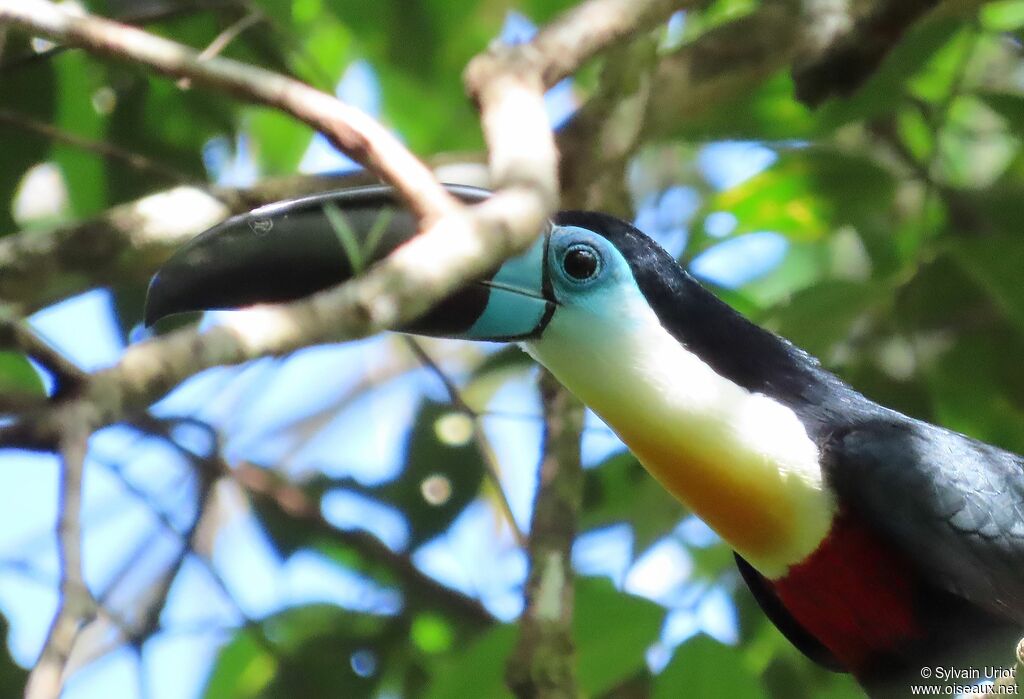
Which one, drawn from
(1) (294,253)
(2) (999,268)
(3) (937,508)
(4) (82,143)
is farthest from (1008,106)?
(4) (82,143)

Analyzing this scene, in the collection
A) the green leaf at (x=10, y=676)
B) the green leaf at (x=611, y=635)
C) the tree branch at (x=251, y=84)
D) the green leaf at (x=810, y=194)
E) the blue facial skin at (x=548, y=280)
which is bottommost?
the green leaf at (x=810, y=194)

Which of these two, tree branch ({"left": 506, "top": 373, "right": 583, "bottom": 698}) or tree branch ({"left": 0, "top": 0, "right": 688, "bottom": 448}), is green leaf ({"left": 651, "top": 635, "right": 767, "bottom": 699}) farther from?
tree branch ({"left": 0, "top": 0, "right": 688, "bottom": 448})

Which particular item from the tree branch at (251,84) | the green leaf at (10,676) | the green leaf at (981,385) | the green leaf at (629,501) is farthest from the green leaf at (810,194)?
the green leaf at (10,676)

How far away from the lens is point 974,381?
279cm

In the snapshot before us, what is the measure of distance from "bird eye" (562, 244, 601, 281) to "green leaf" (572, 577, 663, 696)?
520 mm

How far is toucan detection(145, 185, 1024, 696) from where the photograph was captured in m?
2.02

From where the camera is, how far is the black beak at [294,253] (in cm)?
192

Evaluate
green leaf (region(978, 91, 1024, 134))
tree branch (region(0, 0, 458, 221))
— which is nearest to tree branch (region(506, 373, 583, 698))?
tree branch (region(0, 0, 458, 221))

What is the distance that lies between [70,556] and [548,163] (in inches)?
32.6

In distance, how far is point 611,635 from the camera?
204cm

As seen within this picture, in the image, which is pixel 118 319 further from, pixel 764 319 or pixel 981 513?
pixel 981 513

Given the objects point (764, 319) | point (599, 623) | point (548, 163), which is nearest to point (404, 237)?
point (548, 163)

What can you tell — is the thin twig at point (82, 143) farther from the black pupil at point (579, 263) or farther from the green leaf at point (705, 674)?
the green leaf at point (705, 674)

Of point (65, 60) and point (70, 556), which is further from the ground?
point (70, 556)
